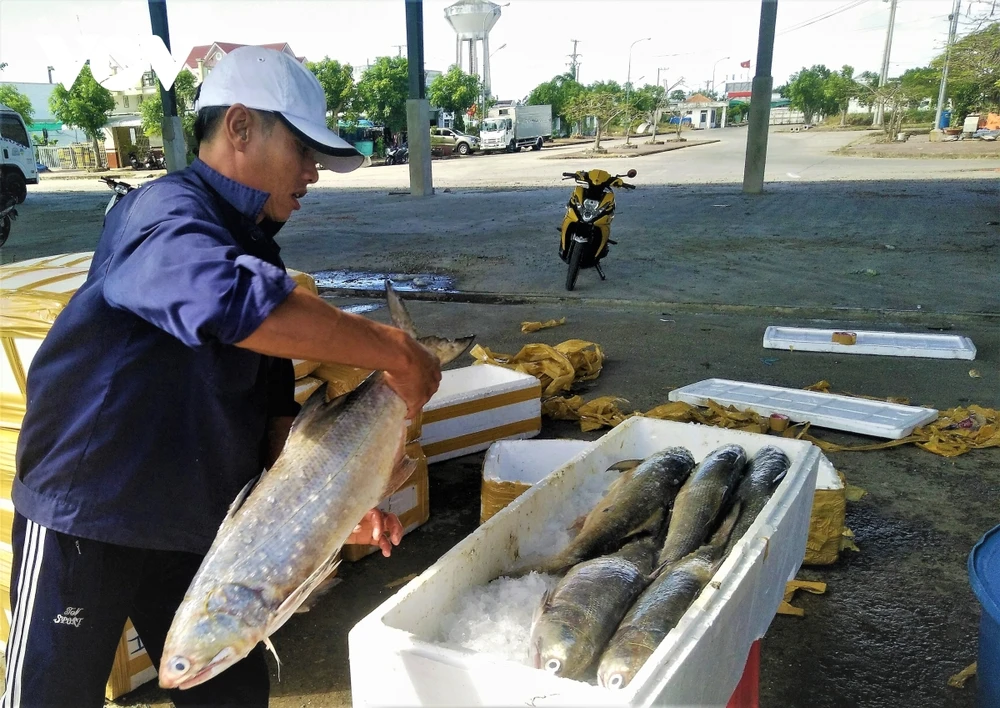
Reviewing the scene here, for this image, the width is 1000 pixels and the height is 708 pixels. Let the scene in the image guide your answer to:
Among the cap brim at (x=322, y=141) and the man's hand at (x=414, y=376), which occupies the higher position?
the cap brim at (x=322, y=141)

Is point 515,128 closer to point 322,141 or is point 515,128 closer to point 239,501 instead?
point 322,141

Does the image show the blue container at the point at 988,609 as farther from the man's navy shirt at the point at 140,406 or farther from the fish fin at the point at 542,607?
the man's navy shirt at the point at 140,406

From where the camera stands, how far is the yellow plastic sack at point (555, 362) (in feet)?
17.8

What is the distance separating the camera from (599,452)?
2.76 m

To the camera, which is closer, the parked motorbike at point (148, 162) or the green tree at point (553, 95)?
the parked motorbike at point (148, 162)

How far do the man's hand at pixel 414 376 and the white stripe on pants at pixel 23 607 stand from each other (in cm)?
87

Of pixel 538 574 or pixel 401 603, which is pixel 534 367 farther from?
pixel 401 603

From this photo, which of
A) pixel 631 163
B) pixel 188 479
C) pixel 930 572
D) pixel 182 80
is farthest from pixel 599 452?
pixel 182 80

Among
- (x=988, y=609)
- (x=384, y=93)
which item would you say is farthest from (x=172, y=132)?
(x=384, y=93)

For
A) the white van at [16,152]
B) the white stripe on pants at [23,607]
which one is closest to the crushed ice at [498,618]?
the white stripe on pants at [23,607]

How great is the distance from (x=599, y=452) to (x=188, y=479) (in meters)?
1.50

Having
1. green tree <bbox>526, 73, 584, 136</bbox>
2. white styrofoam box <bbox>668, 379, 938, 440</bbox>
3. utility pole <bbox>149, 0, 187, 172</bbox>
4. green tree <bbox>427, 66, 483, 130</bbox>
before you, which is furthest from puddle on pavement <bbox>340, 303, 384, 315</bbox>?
green tree <bbox>526, 73, 584, 136</bbox>

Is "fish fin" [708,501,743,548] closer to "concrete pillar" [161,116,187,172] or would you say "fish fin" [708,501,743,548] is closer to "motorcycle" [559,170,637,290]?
"motorcycle" [559,170,637,290]

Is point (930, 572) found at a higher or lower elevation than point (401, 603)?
lower
